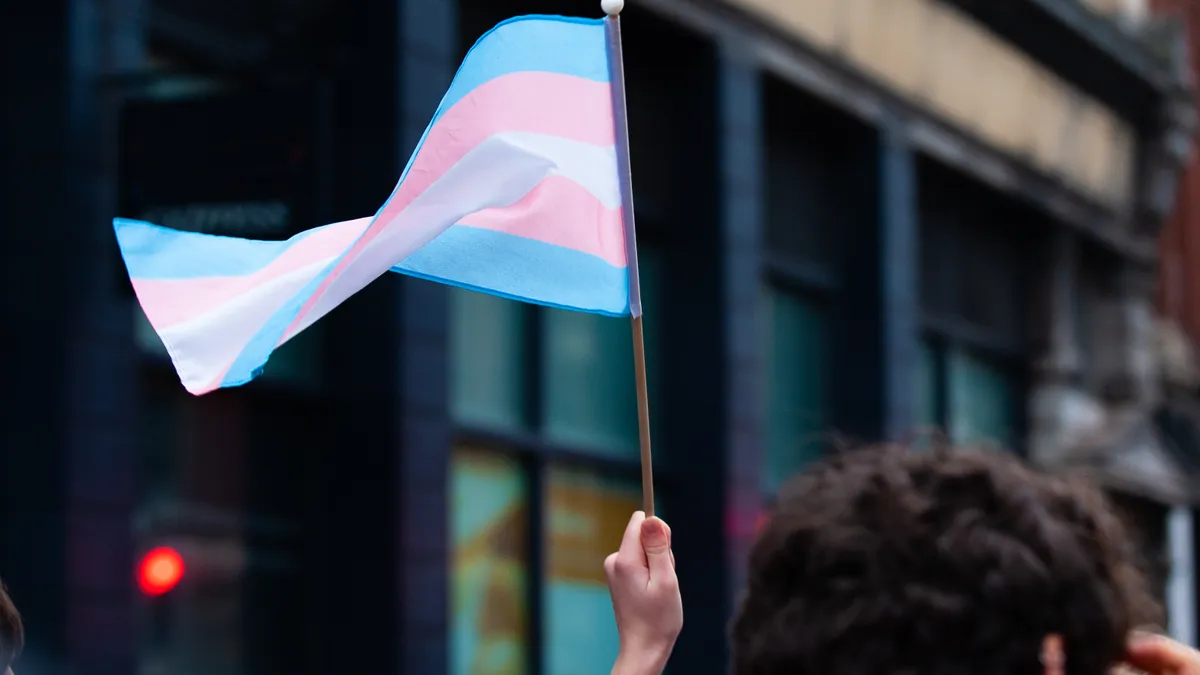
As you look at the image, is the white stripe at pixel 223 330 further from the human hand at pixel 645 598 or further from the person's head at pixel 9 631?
the human hand at pixel 645 598

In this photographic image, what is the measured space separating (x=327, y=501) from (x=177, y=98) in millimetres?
2225

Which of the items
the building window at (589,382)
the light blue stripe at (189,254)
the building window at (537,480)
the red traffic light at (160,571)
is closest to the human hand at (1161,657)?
the light blue stripe at (189,254)

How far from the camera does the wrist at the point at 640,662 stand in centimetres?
251

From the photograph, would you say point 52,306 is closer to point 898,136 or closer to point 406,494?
point 406,494

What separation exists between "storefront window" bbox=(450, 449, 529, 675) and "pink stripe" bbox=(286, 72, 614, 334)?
20.9 ft

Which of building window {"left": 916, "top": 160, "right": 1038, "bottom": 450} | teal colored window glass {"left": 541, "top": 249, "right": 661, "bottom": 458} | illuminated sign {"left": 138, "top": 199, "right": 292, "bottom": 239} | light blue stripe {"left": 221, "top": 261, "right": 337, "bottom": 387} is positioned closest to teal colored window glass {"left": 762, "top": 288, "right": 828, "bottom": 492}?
building window {"left": 916, "top": 160, "right": 1038, "bottom": 450}

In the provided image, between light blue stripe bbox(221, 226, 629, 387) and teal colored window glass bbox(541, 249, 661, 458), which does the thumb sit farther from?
teal colored window glass bbox(541, 249, 661, 458)

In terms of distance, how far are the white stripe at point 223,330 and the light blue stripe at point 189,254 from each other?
5.8 inches

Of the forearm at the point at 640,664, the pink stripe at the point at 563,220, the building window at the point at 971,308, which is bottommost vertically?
the forearm at the point at 640,664

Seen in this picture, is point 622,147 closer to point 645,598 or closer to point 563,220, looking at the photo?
point 563,220

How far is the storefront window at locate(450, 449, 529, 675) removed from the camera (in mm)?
10289

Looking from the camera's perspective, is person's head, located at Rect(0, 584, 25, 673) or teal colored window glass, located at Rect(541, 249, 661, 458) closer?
person's head, located at Rect(0, 584, 25, 673)

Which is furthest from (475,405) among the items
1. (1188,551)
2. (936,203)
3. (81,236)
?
(1188,551)

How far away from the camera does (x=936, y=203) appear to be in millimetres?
16125
